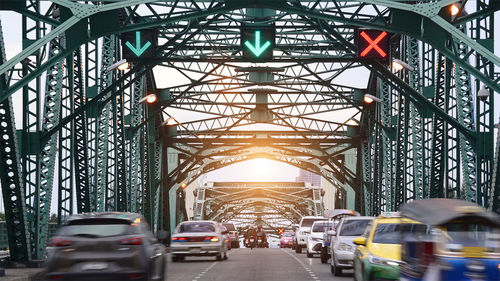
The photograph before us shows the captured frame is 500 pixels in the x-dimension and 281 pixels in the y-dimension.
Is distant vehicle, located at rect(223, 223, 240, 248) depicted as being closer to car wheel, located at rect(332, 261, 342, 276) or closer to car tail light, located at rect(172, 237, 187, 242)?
car tail light, located at rect(172, 237, 187, 242)

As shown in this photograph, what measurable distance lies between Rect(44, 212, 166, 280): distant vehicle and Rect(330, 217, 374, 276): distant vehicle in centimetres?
948

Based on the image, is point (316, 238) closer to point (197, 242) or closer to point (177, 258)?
point (177, 258)

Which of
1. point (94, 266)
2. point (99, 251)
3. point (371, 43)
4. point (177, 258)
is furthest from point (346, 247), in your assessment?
point (177, 258)

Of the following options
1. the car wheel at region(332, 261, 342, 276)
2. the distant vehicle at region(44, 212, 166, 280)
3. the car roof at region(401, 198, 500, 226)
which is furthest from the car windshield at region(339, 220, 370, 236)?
the car roof at region(401, 198, 500, 226)

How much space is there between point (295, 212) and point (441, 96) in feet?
293

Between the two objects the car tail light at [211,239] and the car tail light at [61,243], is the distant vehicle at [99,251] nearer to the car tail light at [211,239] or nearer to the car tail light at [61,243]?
the car tail light at [61,243]

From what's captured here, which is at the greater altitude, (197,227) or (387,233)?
(387,233)

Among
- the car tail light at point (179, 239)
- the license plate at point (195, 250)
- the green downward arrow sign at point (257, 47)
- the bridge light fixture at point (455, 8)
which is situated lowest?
the license plate at point (195, 250)

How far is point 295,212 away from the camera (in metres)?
123

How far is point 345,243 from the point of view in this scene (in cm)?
2517

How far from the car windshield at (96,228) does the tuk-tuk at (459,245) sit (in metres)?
5.14

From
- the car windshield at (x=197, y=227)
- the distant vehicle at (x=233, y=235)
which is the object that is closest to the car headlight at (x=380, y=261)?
the car windshield at (x=197, y=227)

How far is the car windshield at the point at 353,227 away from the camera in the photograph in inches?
1030

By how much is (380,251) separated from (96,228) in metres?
4.80
